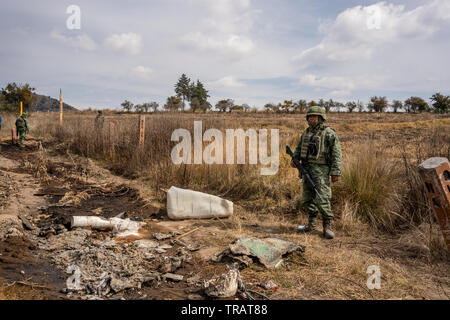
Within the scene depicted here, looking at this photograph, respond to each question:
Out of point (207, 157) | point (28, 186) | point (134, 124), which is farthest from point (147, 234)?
point (134, 124)

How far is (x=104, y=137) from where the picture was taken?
1073 centimetres

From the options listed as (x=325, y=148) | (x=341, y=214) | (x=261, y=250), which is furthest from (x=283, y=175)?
(x=261, y=250)

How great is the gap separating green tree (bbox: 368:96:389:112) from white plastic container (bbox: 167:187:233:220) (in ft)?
139

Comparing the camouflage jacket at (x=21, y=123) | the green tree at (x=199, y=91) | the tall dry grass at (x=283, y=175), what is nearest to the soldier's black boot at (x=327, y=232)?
the tall dry grass at (x=283, y=175)

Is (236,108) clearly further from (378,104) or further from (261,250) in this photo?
(261,250)

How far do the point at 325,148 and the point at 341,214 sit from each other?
3.73 ft

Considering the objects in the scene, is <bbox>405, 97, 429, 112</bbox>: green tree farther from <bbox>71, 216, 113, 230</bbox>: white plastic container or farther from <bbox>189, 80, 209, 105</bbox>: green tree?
<bbox>71, 216, 113, 230</bbox>: white plastic container

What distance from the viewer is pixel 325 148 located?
4379 millimetres

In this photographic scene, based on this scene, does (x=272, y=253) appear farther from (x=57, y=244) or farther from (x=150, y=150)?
(x=150, y=150)

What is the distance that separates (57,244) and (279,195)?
3.79 meters

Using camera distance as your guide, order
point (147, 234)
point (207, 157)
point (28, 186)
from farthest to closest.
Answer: point (207, 157) < point (28, 186) < point (147, 234)

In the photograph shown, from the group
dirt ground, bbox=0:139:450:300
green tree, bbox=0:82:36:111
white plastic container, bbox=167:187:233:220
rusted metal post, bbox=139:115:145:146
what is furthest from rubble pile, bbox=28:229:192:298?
green tree, bbox=0:82:36:111

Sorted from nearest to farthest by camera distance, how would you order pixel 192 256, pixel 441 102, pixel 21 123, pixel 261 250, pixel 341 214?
pixel 261 250
pixel 192 256
pixel 341 214
pixel 21 123
pixel 441 102

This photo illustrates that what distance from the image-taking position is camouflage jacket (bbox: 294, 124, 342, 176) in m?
4.30
